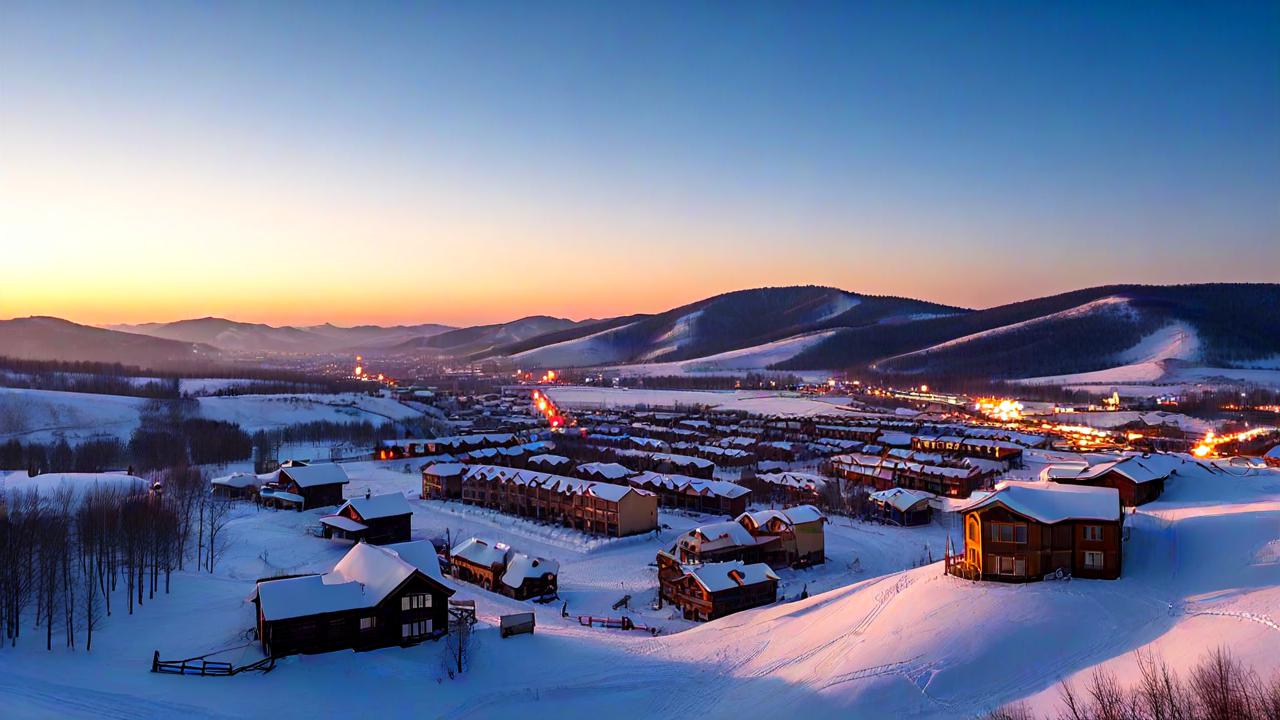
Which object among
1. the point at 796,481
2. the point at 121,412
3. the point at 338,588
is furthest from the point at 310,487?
the point at 121,412

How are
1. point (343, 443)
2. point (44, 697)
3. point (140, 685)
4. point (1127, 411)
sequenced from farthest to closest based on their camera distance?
point (1127, 411) → point (343, 443) → point (140, 685) → point (44, 697)

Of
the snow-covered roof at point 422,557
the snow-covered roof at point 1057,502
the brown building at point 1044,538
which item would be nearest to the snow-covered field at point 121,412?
the snow-covered roof at point 422,557

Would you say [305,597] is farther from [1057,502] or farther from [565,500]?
[565,500]

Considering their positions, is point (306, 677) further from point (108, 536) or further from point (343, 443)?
point (343, 443)

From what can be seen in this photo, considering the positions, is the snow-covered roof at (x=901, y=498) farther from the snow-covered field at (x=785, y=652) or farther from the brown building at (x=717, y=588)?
the snow-covered field at (x=785, y=652)

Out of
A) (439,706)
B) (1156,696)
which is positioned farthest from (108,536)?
(1156,696)

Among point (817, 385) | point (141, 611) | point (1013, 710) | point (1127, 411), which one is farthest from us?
point (817, 385)
